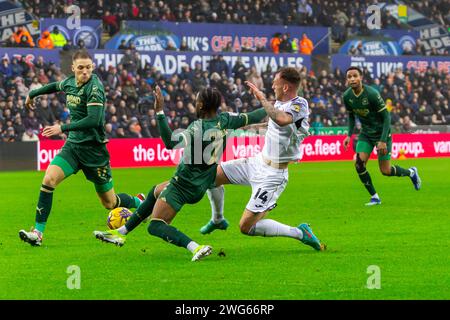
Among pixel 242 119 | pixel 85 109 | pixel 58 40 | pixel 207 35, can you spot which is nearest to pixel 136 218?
pixel 242 119

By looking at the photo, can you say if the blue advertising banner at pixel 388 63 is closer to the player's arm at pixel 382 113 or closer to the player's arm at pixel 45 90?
Answer: the player's arm at pixel 382 113

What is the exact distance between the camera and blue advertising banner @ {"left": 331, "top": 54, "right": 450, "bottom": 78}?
40.6 m

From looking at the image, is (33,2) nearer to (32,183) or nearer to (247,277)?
(32,183)

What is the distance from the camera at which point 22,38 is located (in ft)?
108

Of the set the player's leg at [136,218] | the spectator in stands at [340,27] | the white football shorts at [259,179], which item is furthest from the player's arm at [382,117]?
the spectator in stands at [340,27]

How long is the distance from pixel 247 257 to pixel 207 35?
93.2 feet

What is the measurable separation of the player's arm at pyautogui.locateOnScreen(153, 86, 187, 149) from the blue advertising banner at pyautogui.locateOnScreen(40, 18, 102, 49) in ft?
82.6

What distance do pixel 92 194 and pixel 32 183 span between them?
157 inches

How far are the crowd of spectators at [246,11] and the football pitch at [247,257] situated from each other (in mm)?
18900

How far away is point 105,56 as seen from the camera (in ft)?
113

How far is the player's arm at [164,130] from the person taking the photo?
9.93 m

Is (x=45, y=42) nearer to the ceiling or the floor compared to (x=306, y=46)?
nearer to the ceiling

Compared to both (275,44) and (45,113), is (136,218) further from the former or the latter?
(275,44)
